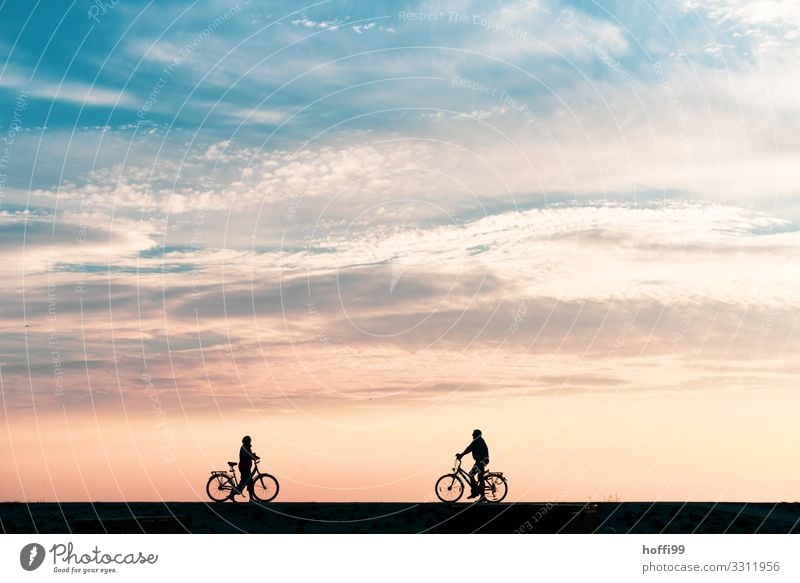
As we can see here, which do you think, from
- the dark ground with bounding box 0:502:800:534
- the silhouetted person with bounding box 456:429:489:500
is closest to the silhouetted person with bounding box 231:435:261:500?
the dark ground with bounding box 0:502:800:534

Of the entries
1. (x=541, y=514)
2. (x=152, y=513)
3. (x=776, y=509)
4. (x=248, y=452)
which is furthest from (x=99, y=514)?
(x=776, y=509)

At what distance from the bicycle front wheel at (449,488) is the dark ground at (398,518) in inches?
60.6

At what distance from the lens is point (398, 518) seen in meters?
34.0

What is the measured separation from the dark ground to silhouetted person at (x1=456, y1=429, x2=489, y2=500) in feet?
6.75

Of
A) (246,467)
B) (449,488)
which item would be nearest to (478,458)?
(449,488)

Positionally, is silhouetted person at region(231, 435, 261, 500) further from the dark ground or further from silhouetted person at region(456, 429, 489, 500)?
silhouetted person at region(456, 429, 489, 500)

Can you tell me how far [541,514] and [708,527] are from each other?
17.5ft

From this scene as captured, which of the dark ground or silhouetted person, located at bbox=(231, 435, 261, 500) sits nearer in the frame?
the dark ground

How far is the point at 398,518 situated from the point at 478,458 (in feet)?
Answer: 16.9

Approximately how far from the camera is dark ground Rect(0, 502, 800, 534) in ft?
105

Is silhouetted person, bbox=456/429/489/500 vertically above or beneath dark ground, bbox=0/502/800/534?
above

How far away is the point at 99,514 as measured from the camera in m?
36.1

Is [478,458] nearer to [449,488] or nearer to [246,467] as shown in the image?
[449,488]
